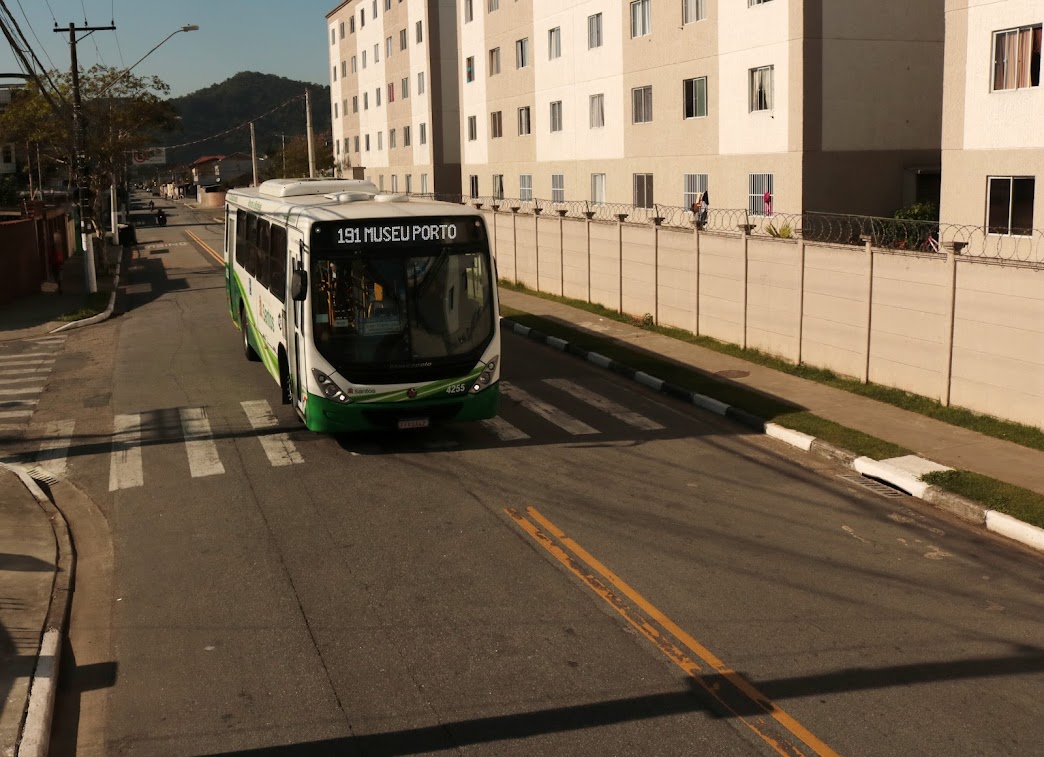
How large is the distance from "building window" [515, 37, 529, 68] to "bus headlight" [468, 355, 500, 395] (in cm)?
3475

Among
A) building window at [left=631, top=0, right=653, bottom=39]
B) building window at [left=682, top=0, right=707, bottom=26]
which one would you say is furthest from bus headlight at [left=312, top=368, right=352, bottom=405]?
building window at [left=631, top=0, right=653, bottom=39]

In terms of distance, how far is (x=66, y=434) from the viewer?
52.8ft

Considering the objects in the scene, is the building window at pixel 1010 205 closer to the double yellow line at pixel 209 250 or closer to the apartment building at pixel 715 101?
the apartment building at pixel 715 101

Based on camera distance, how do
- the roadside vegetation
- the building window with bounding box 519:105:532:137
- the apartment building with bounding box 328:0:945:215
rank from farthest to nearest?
the building window with bounding box 519:105:532:137
the apartment building with bounding box 328:0:945:215
the roadside vegetation

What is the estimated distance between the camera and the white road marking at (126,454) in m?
13.5

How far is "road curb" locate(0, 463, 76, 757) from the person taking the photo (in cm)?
708

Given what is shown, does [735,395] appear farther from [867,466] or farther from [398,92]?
[398,92]

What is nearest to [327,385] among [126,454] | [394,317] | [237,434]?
[394,317]

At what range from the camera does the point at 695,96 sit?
109 feet

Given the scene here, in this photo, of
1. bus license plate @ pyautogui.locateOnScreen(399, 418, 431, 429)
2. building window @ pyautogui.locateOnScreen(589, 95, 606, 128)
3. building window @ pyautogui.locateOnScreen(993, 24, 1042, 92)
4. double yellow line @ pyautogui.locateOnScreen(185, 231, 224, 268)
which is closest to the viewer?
bus license plate @ pyautogui.locateOnScreen(399, 418, 431, 429)

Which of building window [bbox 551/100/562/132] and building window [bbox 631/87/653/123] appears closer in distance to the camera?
building window [bbox 631/87/653/123]

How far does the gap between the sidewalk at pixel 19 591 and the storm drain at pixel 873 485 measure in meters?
8.67

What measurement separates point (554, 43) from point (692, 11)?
11.6 meters

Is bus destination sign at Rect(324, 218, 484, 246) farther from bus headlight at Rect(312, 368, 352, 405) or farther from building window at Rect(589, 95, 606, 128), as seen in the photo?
building window at Rect(589, 95, 606, 128)
